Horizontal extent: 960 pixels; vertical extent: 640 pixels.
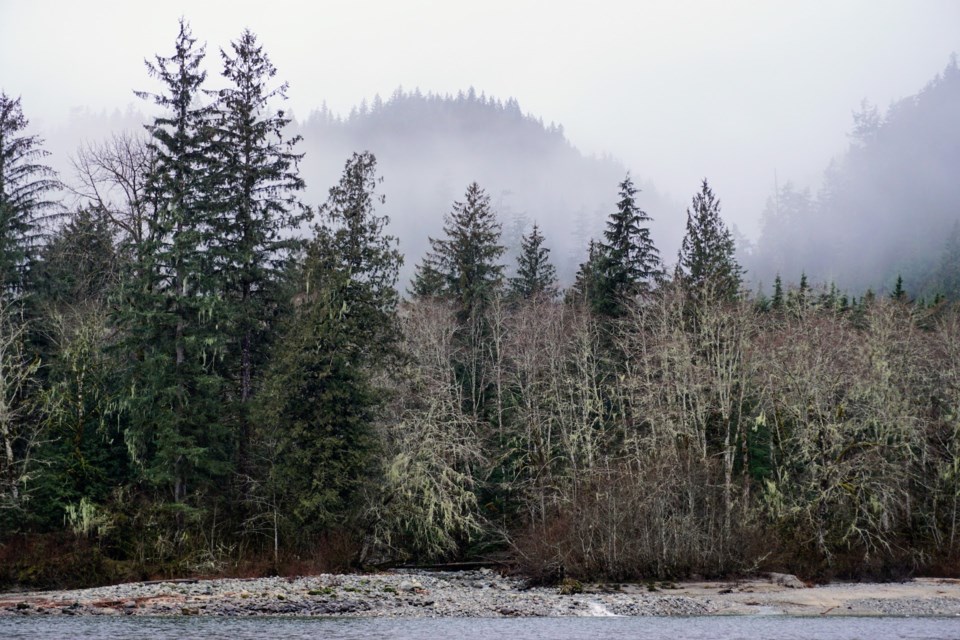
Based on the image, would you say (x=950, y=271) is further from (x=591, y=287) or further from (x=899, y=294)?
(x=591, y=287)

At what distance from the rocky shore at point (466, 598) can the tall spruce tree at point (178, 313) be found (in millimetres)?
6214

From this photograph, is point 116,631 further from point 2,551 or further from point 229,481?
point 229,481

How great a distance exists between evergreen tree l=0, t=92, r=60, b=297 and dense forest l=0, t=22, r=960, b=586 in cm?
15

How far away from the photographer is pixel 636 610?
26297mm

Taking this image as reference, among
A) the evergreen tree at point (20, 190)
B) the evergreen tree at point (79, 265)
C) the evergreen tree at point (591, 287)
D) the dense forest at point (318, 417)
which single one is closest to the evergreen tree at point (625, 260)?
the evergreen tree at point (591, 287)

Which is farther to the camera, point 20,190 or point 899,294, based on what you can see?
point 899,294

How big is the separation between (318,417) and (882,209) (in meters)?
136

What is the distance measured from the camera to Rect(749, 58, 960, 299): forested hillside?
12269cm

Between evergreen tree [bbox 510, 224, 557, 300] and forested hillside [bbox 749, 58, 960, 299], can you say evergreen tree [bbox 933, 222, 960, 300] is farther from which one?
evergreen tree [bbox 510, 224, 557, 300]

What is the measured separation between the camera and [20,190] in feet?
135

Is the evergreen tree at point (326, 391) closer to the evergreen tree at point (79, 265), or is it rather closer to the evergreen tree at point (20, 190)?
the evergreen tree at point (79, 265)

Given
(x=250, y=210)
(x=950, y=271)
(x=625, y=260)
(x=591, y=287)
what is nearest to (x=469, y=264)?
(x=591, y=287)

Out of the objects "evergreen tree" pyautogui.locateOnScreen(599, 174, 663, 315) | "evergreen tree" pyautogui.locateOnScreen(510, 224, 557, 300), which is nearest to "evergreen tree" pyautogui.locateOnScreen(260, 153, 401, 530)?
"evergreen tree" pyautogui.locateOnScreen(599, 174, 663, 315)

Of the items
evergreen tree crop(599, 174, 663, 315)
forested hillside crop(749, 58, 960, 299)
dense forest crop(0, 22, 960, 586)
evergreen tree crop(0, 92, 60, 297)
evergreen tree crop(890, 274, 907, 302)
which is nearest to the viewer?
dense forest crop(0, 22, 960, 586)
